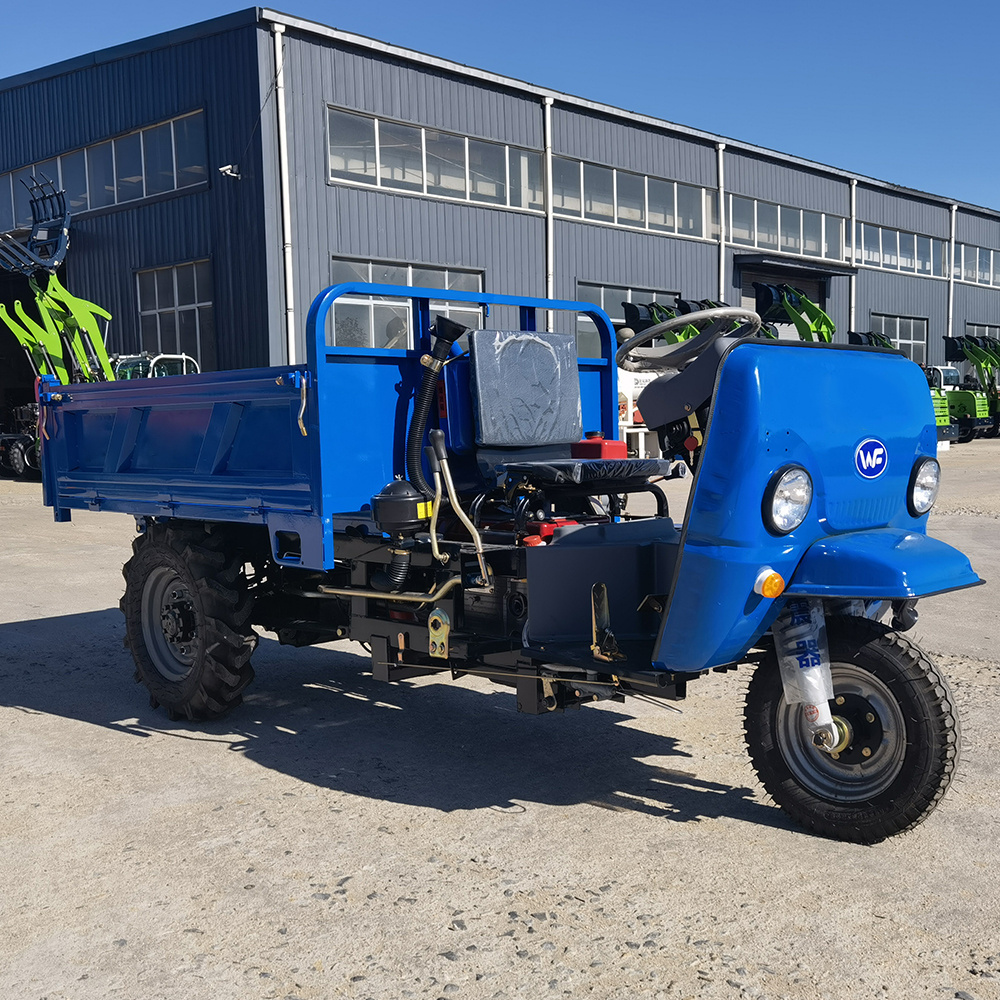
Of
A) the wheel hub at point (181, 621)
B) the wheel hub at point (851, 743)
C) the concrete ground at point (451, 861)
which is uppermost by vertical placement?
the wheel hub at point (181, 621)

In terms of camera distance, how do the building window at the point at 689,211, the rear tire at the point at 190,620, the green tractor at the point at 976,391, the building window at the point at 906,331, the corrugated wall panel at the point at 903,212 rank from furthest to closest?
the building window at the point at 906,331 < the corrugated wall panel at the point at 903,212 < the green tractor at the point at 976,391 < the building window at the point at 689,211 < the rear tire at the point at 190,620

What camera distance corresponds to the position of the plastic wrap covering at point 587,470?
4.50 m

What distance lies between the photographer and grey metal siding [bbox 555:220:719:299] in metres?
26.4

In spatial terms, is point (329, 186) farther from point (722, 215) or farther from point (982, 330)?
point (982, 330)

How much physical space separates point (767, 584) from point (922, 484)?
3.36 feet

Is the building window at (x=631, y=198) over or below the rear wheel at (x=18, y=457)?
over

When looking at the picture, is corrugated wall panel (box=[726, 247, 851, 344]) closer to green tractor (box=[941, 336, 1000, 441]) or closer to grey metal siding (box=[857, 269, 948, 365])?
grey metal siding (box=[857, 269, 948, 365])

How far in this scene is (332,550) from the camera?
4.79 m

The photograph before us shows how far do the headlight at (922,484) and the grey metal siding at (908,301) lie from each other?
3453 cm

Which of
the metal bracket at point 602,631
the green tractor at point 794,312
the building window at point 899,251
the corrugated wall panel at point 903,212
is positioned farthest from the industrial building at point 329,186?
the metal bracket at point 602,631

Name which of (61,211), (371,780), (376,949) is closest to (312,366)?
(371,780)

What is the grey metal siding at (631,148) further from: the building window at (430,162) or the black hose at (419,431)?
the black hose at (419,431)

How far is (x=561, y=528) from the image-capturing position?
4395 millimetres

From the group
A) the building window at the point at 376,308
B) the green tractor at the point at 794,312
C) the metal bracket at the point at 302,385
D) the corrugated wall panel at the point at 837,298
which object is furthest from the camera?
the corrugated wall panel at the point at 837,298
